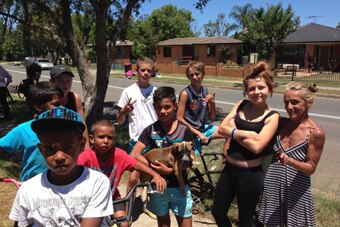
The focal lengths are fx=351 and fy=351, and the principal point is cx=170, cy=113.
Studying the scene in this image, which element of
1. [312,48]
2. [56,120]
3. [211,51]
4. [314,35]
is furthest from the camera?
[211,51]

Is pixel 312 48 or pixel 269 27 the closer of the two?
pixel 269 27

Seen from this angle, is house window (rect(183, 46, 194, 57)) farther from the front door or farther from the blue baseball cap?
the blue baseball cap

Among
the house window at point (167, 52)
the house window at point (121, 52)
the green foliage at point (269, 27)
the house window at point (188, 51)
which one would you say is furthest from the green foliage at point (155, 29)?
the green foliage at point (269, 27)

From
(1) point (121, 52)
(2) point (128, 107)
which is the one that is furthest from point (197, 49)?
(2) point (128, 107)

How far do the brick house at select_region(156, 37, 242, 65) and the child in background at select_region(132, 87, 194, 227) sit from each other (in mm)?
36923

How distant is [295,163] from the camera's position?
2625 millimetres

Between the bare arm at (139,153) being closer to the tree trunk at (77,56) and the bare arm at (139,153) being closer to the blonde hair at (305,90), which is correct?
the blonde hair at (305,90)

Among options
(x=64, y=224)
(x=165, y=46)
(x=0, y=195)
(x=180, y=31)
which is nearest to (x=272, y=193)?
(x=64, y=224)

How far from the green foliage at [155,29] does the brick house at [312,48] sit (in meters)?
19.8

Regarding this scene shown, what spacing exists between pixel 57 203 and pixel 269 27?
33.4m

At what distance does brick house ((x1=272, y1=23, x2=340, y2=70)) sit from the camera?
33.4 meters

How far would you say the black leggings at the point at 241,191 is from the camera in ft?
9.81

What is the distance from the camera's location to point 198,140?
13.5ft

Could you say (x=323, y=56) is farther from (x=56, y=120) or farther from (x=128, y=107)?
(x=56, y=120)
